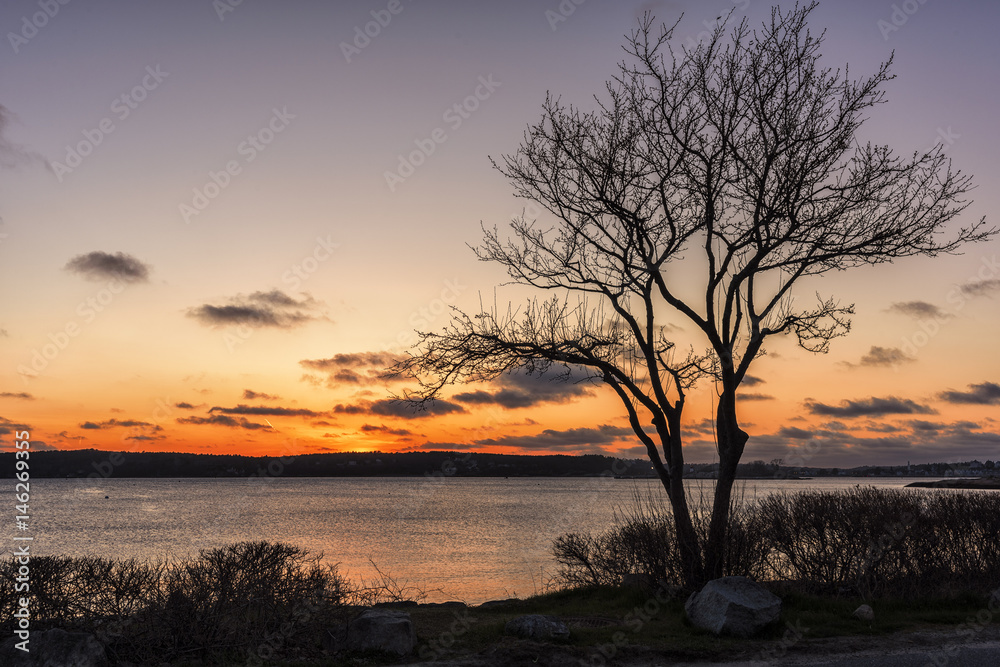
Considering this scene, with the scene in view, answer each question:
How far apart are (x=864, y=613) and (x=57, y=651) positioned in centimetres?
1214

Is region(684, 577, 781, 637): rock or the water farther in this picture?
the water

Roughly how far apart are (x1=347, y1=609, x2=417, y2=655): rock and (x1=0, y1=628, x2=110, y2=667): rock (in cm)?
309

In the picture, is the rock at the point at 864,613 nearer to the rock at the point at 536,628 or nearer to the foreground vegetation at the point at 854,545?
the foreground vegetation at the point at 854,545

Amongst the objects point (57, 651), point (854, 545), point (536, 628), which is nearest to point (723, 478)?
point (854, 545)

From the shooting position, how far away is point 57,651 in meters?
8.22

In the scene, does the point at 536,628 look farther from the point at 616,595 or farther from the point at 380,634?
the point at 616,595

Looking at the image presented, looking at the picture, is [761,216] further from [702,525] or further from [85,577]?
[85,577]

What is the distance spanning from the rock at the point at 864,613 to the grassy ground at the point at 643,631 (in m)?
0.14

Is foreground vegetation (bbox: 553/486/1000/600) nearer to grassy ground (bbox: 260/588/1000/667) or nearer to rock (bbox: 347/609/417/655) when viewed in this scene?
grassy ground (bbox: 260/588/1000/667)

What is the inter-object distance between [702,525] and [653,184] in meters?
6.87

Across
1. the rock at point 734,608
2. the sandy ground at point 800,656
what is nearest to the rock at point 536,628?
the sandy ground at point 800,656

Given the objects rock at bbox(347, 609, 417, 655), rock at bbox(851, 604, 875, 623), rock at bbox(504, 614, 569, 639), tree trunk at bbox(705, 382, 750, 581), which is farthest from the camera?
tree trunk at bbox(705, 382, 750, 581)

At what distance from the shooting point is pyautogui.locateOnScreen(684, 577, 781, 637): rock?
10.3 m

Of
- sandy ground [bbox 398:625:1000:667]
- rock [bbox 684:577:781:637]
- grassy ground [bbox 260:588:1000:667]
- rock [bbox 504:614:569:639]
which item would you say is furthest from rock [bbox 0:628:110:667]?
rock [bbox 684:577:781:637]
